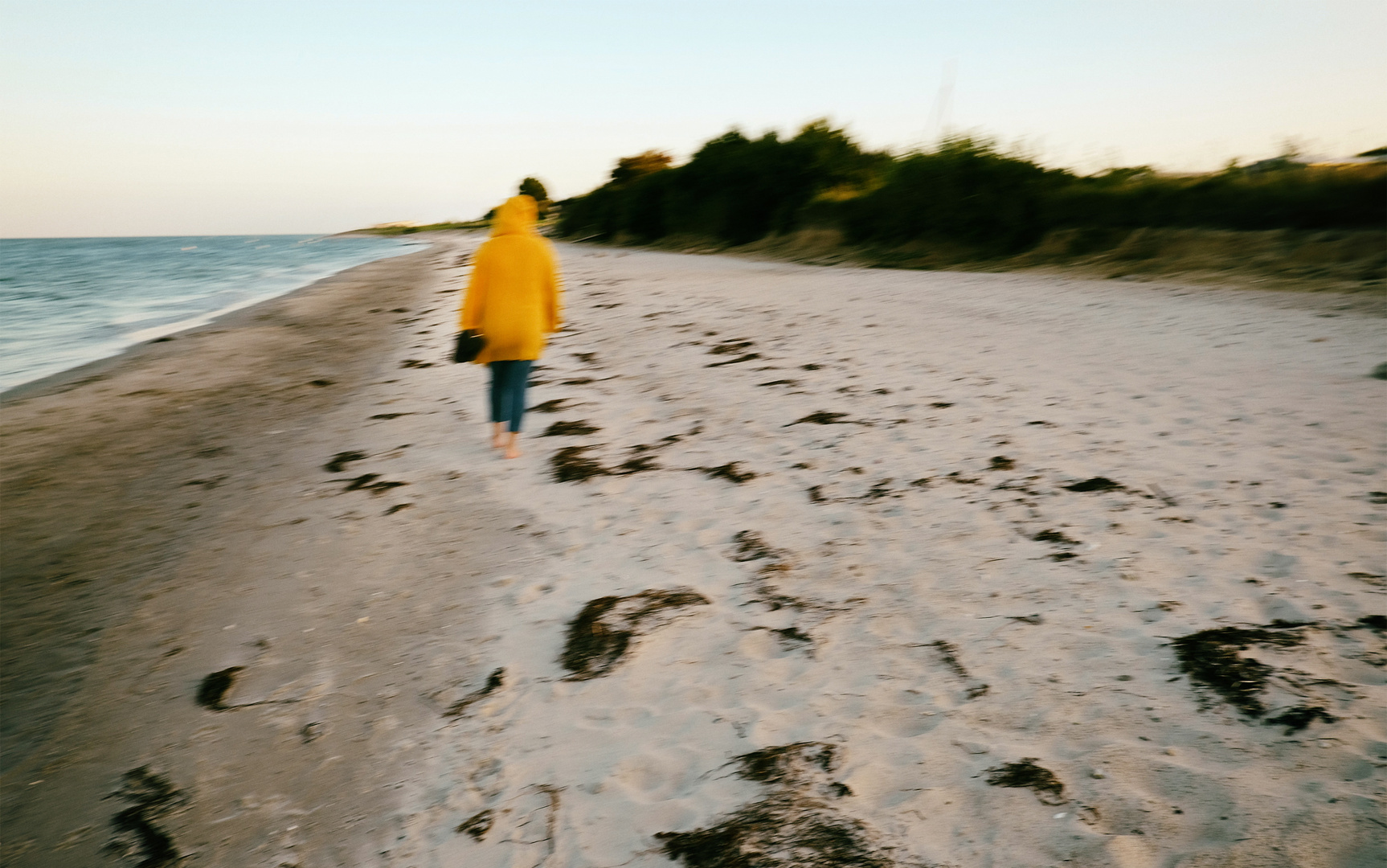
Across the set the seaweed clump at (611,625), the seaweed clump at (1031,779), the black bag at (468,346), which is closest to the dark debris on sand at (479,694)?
the seaweed clump at (611,625)

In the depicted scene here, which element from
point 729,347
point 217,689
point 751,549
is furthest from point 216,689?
point 729,347

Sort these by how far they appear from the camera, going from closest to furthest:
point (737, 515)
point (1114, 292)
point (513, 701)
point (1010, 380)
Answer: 1. point (513, 701)
2. point (737, 515)
3. point (1010, 380)
4. point (1114, 292)

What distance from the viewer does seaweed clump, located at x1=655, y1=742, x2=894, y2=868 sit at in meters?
1.98

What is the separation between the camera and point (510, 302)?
205 inches

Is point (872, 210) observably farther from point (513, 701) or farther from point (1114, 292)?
point (513, 701)

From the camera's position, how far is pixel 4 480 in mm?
5566

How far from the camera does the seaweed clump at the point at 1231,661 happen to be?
2412 millimetres

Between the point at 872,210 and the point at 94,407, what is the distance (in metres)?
17.7

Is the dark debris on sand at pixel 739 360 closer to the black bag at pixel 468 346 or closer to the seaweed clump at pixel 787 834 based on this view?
the black bag at pixel 468 346

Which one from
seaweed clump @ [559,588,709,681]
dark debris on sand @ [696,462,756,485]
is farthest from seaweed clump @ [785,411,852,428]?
seaweed clump @ [559,588,709,681]

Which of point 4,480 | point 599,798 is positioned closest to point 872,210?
point 4,480

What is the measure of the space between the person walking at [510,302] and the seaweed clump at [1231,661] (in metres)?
4.06

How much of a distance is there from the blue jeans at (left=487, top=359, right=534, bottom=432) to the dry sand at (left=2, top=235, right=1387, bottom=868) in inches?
12.4

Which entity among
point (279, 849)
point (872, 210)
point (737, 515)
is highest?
point (872, 210)
